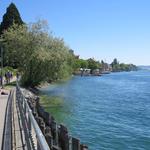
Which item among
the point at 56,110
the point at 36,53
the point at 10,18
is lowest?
the point at 56,110

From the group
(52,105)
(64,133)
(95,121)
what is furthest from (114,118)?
(64,133)

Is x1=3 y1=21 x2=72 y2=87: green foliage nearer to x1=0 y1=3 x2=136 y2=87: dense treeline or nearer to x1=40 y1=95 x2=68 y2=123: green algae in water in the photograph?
x1=0 y1=3 x2=136 y2=87: dense treeline

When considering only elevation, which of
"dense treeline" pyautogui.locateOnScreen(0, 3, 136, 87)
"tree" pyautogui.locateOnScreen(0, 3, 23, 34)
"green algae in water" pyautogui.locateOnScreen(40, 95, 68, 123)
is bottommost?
"green algae in water" pyautogui.locateOnScreen(40, 95, 68, 123)

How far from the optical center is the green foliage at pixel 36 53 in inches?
1988

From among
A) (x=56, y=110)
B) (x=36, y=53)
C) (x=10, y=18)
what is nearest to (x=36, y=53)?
(x=36, y=53)

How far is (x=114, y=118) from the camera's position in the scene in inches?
1270

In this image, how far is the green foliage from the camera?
50.5 m

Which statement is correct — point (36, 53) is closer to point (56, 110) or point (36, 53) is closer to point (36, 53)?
point (36, 53)

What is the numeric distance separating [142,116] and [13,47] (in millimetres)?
24176

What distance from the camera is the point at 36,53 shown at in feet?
164

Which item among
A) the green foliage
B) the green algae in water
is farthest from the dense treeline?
the green algae in water

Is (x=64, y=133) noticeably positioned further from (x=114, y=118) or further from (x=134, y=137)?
(x=114, y=118)

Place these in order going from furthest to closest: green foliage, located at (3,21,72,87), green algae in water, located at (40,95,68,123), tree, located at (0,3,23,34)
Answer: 1. tree, located at (0,3,23,34)
2. green foliage, located at (3,21,72,87)
3. green algae in water, located at (40,95,68,123)

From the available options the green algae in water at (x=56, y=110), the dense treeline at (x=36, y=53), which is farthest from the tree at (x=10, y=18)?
the green algae in water at (x=56, y=110)
